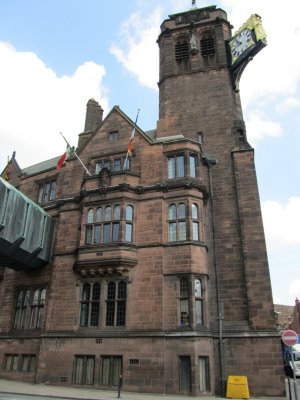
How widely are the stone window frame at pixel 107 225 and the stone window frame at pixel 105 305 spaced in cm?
217

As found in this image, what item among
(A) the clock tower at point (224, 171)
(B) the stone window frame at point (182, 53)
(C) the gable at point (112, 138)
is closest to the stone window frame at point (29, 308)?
(C) the gable at point (112, 138)

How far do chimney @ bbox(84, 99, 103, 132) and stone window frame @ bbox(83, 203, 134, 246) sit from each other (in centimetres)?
1088

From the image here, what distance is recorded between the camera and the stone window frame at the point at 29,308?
20.5 m

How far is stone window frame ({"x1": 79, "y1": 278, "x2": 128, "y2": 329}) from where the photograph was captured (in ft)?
59.4

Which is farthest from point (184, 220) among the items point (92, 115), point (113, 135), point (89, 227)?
point (92, 115)

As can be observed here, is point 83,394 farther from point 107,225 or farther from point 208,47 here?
Result: point 208,47

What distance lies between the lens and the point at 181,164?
69.3 feet

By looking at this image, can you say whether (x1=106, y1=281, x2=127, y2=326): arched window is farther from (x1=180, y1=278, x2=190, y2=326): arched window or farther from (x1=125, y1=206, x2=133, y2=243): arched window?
(x1=180, y1=278, x2=190, y2=326): arched window

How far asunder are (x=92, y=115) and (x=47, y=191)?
8303 mm

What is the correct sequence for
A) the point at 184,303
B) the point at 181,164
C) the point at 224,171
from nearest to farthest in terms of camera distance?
the point at 184,303
the point at 181,164
the point at 224,171

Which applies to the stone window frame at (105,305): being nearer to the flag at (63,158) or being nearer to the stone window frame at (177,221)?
the stone window frame at (177,221)

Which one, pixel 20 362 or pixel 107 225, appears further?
pixel 107 225

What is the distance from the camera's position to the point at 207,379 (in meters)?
16.3

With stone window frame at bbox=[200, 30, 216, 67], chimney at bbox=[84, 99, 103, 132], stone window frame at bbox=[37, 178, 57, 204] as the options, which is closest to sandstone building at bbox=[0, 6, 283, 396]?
stone window frame at bbox=[37, 178, 57, 204]
